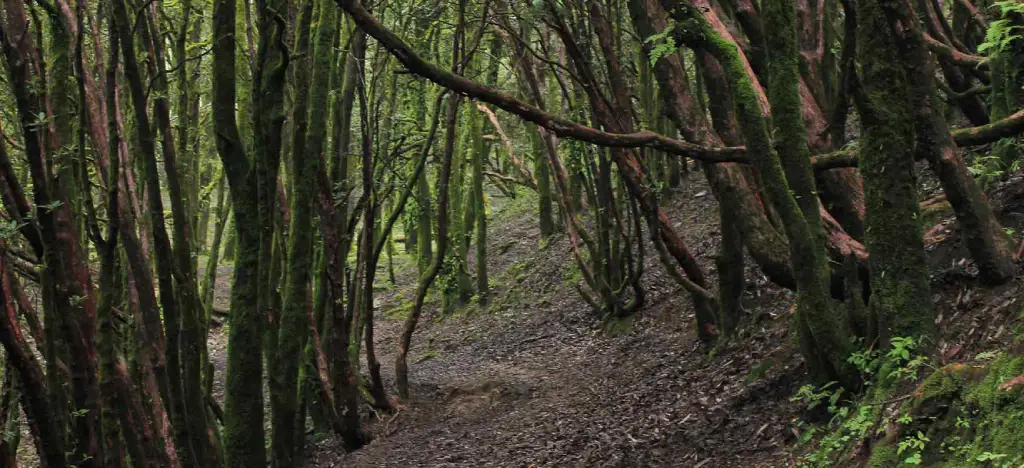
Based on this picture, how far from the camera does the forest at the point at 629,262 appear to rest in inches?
186

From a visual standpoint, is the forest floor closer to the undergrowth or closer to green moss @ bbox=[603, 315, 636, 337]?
green moss @ bbox=[603, 315, 636, 337]

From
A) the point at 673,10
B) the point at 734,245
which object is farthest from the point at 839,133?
the point at 673,10

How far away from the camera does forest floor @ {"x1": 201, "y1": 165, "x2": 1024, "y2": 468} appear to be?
5.80 m

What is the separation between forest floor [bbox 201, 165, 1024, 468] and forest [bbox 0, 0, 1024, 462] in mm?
45

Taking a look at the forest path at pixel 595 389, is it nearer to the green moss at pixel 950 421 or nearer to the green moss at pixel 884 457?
the green moss at pixel 950 421

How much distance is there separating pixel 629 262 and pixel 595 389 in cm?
242

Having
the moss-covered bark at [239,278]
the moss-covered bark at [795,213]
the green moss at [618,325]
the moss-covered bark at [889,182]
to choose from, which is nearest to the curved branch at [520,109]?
the moss-covered bark at [795,213]

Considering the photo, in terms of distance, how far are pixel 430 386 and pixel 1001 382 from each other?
8804 mm

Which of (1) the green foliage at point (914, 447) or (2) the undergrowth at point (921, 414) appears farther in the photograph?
(1) the green foliage at point (914, 447)

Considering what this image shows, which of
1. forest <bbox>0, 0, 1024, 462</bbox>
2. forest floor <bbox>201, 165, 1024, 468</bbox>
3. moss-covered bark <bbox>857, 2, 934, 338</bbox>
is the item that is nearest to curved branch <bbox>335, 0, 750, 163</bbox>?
forest <bbox>0, 0, 1024, 462</bbox>

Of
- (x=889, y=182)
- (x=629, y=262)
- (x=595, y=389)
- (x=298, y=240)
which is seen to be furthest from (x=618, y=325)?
(x=889, y=182)

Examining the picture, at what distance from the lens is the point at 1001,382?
12.1ft

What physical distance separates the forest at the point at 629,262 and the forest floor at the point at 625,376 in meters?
0.05

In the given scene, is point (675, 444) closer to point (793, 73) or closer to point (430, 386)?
point (793, 73)
